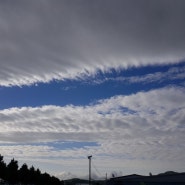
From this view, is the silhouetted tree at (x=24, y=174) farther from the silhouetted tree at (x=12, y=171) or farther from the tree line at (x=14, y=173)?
the silhouetted tree at (x=12, y=171)

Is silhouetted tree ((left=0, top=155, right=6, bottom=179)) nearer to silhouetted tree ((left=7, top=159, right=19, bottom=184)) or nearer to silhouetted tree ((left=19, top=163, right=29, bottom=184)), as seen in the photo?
silhouetted tree ((left=7, top=159, right=19, bottom=184))

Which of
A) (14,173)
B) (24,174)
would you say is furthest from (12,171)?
(24,174)

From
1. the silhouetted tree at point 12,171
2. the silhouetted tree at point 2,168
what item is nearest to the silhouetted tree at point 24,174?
the silhouetted tree at point 12,171

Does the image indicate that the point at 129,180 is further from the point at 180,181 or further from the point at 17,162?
the point at 17,162

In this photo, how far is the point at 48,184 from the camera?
14688 centimetres

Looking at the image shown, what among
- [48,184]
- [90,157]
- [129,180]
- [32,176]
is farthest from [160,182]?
[48,184]

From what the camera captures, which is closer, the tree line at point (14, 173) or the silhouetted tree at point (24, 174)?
the tree line at point (14, 173)

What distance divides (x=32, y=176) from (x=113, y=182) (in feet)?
103

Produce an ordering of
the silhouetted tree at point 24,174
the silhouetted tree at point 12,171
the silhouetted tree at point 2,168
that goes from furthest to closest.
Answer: the silhouetted tree at point 24,174, the silhouetted tree at point 12,171, the silhouetted tree at point 2,168

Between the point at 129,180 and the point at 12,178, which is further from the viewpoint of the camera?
the point at 12,178

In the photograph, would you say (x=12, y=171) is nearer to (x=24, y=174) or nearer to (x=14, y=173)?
(x=14, y=173)

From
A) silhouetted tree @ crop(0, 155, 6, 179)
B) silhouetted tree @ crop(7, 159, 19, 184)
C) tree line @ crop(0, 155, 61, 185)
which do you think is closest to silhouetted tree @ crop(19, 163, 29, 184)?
tree line @ crop(0, 155, 61, 185)

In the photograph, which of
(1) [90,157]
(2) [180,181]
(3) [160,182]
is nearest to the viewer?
(2) [180,181]

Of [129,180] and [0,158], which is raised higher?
[0,158]
